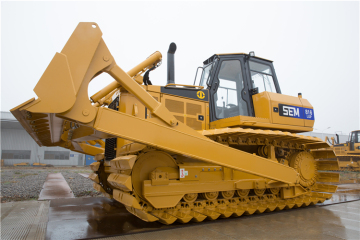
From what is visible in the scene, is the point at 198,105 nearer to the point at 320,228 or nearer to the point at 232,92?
the point at 232,92

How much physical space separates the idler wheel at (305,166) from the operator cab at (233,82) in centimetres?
164

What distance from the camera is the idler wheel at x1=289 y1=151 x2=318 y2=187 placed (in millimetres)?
6023

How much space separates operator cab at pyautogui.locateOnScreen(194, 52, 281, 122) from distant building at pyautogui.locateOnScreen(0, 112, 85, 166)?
1303 inches

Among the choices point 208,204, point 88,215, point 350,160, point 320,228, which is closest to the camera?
point 320,228

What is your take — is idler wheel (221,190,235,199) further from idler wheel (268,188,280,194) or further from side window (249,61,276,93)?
side window (249,61,276,93)

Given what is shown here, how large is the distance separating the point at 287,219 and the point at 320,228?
0.69 metres

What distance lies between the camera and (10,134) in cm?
3303

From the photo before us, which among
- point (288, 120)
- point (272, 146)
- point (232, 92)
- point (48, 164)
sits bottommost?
point (48, 164)

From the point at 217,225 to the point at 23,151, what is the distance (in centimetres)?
3608

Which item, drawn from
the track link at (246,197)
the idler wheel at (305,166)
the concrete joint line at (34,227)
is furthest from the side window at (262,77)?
the concrete joint line at (34,227)

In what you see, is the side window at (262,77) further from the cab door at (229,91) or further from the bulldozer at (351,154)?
the bulldozer at (351,154)

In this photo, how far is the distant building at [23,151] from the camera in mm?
32188

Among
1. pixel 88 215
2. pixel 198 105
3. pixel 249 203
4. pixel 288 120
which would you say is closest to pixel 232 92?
pixel 198 105

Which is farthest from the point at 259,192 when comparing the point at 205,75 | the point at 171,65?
the point at 171,65
